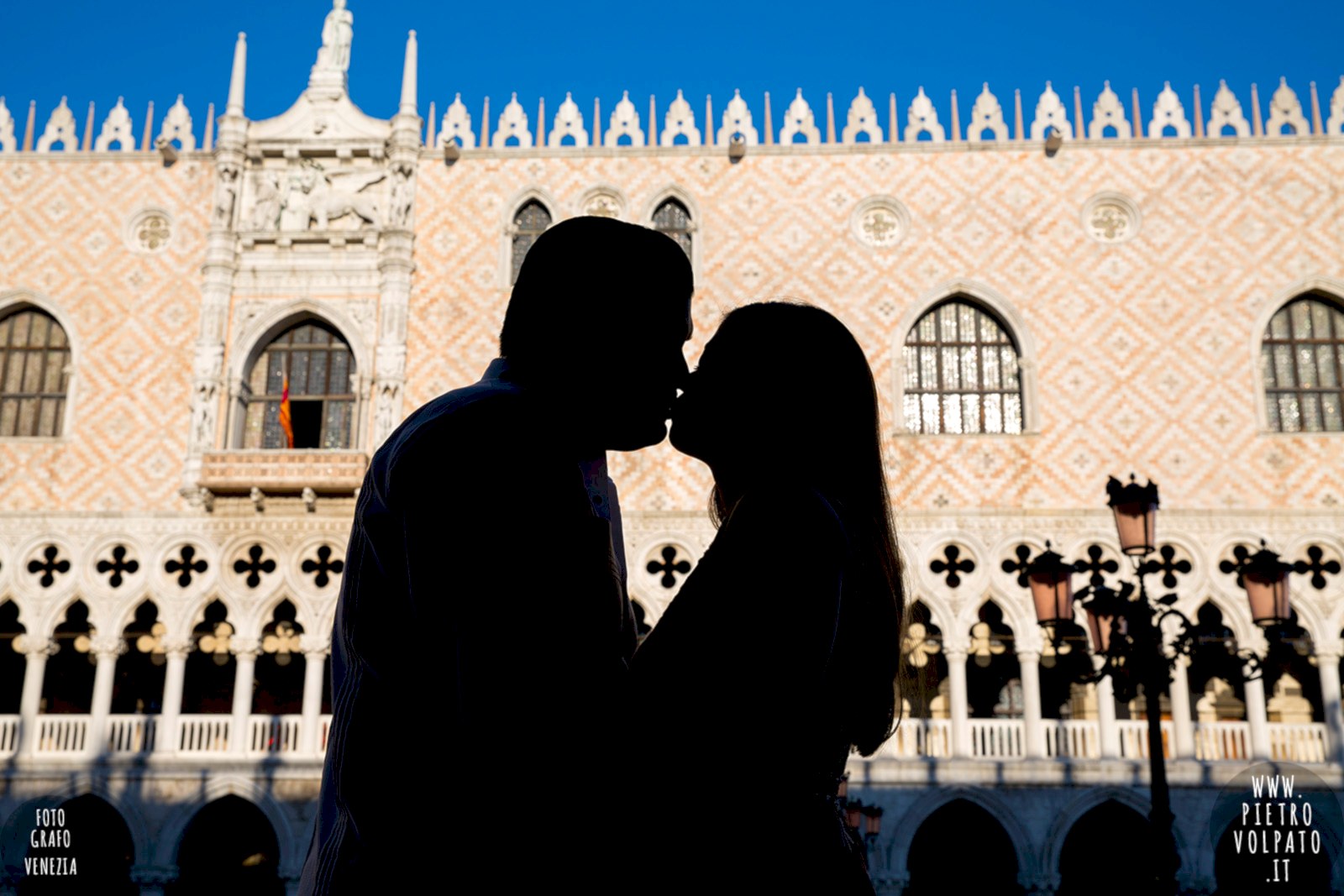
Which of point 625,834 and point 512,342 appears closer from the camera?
point 625,834

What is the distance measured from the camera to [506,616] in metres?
1.07

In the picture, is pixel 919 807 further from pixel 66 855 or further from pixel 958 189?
pixel 66 855

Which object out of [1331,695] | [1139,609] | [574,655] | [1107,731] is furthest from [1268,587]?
[1331,695]

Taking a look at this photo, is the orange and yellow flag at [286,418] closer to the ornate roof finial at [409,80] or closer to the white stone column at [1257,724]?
the ornate roof finial at [409,80]

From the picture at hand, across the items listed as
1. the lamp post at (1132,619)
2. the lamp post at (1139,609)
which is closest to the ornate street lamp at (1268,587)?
the lamp post at (1139,609)

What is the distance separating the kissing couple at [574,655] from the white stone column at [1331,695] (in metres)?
11.4

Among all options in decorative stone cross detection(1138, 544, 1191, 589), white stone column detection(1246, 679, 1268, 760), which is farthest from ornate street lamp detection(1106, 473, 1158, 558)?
white stone column detection(1246, 679, 1268, 760)

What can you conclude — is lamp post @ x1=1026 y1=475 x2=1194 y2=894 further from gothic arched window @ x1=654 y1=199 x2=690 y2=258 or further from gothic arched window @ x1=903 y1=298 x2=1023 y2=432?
gothic arched window @ x1=654 y1=199 x2=690 y2=258

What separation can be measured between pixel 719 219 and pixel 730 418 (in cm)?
1168

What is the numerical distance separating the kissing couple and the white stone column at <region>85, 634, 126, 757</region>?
459 inches

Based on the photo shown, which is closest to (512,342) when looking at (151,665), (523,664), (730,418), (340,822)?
(730,418)

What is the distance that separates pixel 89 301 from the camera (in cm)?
1266

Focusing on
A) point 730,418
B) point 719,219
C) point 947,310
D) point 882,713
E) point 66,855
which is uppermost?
point 719,219

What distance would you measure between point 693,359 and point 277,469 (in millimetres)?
4253
